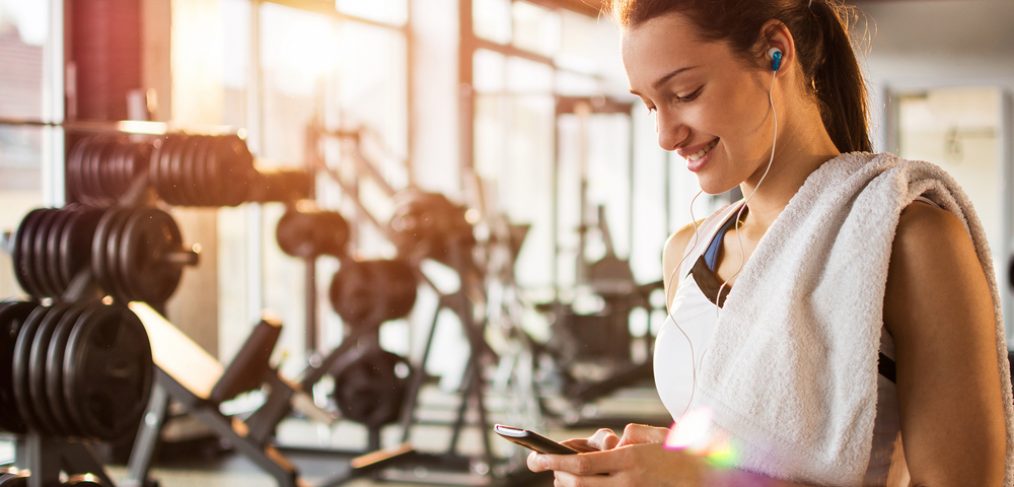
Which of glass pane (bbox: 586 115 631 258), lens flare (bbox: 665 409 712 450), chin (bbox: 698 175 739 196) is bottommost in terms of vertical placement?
lens flare (bbox: 665 409 712 450)

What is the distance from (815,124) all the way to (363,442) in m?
4.43

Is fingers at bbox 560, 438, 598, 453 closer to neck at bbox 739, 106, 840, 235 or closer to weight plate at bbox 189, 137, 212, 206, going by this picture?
neck at bbox 739, 106, 840, 235

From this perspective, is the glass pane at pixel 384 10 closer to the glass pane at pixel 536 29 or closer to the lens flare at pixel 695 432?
the glass pane at pixel 536 29

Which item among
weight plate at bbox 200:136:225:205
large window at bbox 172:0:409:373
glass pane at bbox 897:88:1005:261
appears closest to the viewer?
weight plate at bbox 200:136:225:205

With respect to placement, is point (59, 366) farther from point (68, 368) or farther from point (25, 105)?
point (25, 105)

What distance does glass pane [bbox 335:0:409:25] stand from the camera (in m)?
6.18

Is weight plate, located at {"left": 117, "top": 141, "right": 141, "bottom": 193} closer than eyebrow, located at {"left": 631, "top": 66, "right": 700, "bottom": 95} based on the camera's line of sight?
No

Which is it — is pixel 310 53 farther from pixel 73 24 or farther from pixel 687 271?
pixel 687 271

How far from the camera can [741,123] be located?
100 centimetres

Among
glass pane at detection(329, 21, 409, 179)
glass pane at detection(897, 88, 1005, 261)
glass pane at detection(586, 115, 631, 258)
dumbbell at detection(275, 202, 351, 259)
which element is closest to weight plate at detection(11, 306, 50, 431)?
dumbbell at detection(275, 202, 351, 259)

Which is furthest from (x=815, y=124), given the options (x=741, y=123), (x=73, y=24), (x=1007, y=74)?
(x=1007, y=74)

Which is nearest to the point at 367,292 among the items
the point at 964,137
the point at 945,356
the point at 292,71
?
the point at 292,71

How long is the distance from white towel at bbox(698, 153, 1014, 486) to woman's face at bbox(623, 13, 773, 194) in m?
0.07

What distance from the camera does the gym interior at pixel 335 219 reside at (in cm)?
289
